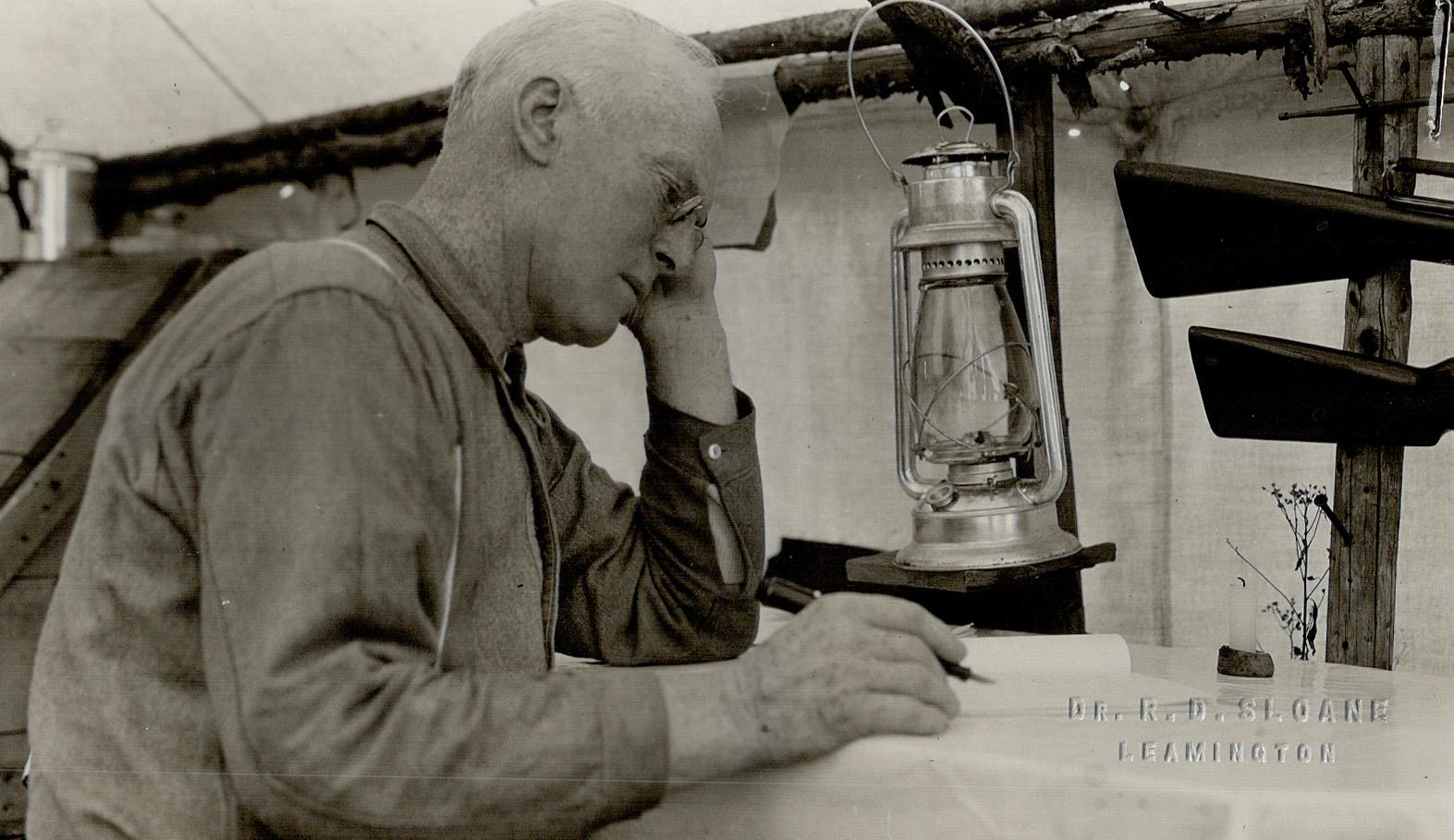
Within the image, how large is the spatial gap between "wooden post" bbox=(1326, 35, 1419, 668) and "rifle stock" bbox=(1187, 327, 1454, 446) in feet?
→ 0.17

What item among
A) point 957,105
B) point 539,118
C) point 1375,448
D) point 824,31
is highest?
point 824,31

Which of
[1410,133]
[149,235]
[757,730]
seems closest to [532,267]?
[757,730]

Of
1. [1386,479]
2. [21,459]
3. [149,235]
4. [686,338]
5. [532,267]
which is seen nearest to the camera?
[532,267]

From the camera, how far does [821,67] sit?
172 centimetres

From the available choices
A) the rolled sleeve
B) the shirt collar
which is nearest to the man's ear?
the shirt collar

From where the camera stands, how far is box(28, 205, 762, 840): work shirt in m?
0.79

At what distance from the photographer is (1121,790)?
0.89 m

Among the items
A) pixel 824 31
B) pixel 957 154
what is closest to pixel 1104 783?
pixel 957 154

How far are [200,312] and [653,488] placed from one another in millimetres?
536

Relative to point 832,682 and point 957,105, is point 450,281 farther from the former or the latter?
point 957,105

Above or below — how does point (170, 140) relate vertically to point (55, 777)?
above

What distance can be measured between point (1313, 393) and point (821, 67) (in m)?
0.80

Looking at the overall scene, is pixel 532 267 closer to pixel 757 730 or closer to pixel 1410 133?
pixel 757 730

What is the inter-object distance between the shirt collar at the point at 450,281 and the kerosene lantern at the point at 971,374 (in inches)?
22.1
